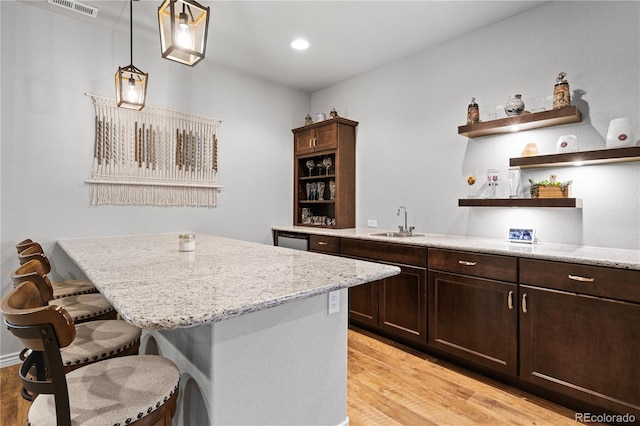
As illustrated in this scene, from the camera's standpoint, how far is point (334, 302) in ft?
5.32

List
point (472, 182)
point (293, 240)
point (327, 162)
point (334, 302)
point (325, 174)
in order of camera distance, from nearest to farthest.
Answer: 1. point (334, 302)
2. point (472, 182)
3. point (293, 240)
4. point (327, 162)
5. point (325, 174)

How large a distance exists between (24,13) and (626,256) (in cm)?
465

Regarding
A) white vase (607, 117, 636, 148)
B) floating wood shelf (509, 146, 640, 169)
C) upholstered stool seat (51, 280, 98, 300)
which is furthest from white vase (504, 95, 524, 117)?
upholstered stool seat (51, 280, 98, 300)

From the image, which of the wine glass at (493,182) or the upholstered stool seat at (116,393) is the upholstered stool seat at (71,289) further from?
the wine glass at (493,182)

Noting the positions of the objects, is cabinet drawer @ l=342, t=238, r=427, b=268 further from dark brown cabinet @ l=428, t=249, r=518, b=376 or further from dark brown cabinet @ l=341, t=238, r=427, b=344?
dark brown cabinet @ l=428, t=249, r=518, b=376

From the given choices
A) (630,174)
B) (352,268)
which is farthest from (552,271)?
(352,268)

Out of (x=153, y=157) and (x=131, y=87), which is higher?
(x=131, y=87)

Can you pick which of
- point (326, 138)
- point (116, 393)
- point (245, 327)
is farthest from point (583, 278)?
point (326, 138)

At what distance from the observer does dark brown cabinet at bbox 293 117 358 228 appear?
13.3 feet

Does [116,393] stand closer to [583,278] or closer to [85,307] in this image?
[85,307]

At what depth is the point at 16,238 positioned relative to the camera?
2734 millimetres

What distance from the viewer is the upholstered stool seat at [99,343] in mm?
1405

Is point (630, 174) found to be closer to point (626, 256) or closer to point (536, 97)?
point (626, 256)

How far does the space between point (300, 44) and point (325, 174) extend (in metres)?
1.64
